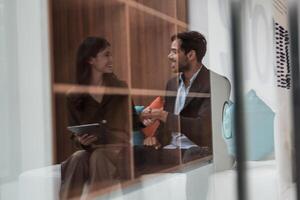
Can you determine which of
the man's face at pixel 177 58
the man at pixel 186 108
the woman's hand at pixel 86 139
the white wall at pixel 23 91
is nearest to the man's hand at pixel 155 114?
the man at pixel 186 108

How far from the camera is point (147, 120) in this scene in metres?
2.11

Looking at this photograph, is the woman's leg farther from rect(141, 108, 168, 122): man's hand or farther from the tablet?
rect(141, 108, 168, 122): man's hand

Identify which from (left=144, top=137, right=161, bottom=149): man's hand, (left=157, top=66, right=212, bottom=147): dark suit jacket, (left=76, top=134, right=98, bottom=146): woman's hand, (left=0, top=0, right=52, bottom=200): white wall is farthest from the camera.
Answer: (left=144, top=137, right=161, bottom=149): man's hand

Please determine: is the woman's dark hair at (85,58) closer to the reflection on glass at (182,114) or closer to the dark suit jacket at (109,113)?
the dark suit jacket at (109,113)

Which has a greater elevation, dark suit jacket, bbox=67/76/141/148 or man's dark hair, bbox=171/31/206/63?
man's dark hair, bbox=171/31/206/63

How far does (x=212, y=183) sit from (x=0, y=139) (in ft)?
3.56

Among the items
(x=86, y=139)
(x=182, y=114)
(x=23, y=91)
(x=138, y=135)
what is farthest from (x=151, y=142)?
(x=23, y=91)

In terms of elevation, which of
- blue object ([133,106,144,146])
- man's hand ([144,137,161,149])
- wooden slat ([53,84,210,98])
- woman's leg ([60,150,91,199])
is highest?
wooden slat ([53,84,210,98])

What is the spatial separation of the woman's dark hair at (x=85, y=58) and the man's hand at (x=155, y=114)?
383 mm

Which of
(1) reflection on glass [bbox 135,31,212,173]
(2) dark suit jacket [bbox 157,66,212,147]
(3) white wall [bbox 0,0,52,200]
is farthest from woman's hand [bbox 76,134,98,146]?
(2) dark suit jacket [bbox 157,66,212,147]

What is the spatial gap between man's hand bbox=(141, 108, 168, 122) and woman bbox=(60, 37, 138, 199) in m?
0.12

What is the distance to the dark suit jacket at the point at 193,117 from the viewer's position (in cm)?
201

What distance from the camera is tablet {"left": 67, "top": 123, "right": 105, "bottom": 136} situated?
1.78 meters

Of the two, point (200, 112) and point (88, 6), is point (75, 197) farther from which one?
point (88, 6)
